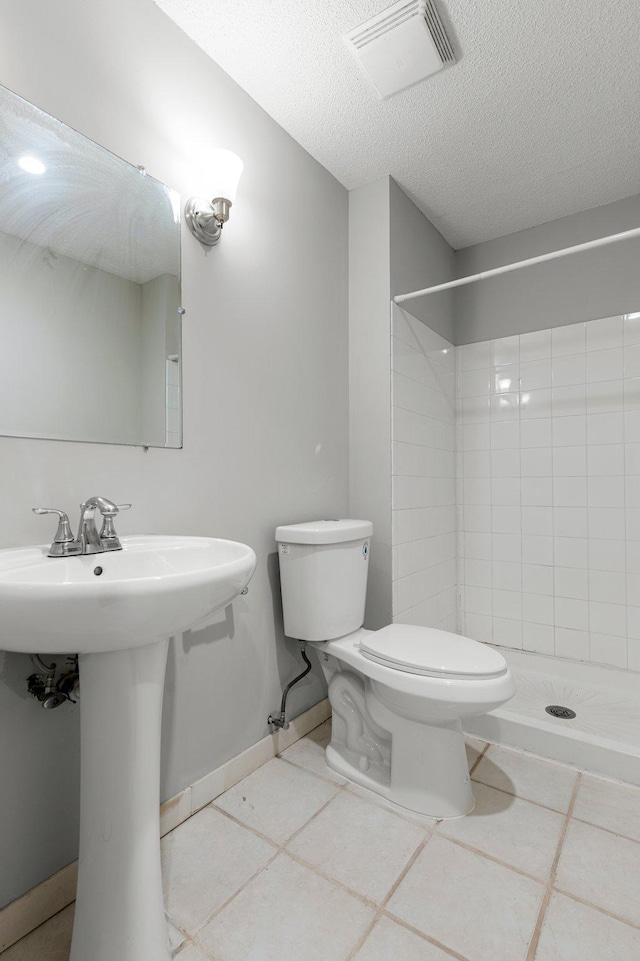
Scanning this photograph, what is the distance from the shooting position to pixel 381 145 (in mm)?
1845

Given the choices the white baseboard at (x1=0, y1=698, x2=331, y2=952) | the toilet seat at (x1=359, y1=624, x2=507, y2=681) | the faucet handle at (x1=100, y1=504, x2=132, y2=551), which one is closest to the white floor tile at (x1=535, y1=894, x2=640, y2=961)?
the toilet seat at (x1=359, y1=624, x2=507, y2=681)

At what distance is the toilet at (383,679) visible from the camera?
1271 mm

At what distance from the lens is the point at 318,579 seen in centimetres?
156

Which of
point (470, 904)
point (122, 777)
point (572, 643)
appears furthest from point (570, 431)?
point (122, 777)

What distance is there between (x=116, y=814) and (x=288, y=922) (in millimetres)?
479

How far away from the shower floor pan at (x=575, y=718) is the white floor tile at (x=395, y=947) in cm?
84

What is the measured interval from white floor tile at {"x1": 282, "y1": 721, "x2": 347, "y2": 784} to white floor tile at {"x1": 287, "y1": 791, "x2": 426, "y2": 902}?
135mm

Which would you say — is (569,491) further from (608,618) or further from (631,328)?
(631,328)

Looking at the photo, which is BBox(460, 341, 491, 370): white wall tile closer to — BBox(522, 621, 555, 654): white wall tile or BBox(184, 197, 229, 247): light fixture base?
BBox(522, 621, 555, 654): white wall tile

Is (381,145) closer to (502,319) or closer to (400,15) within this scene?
(400,15)

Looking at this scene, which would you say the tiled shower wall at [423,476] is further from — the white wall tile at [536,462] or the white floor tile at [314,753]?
the white floor tile at [314,753]

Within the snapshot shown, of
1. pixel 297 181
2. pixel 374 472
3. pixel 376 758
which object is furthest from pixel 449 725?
pixel 297 181

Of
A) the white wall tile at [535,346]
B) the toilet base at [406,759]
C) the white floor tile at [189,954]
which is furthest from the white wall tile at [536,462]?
the white floor tile at [189,954]

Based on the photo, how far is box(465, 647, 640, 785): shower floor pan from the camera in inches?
60.1
